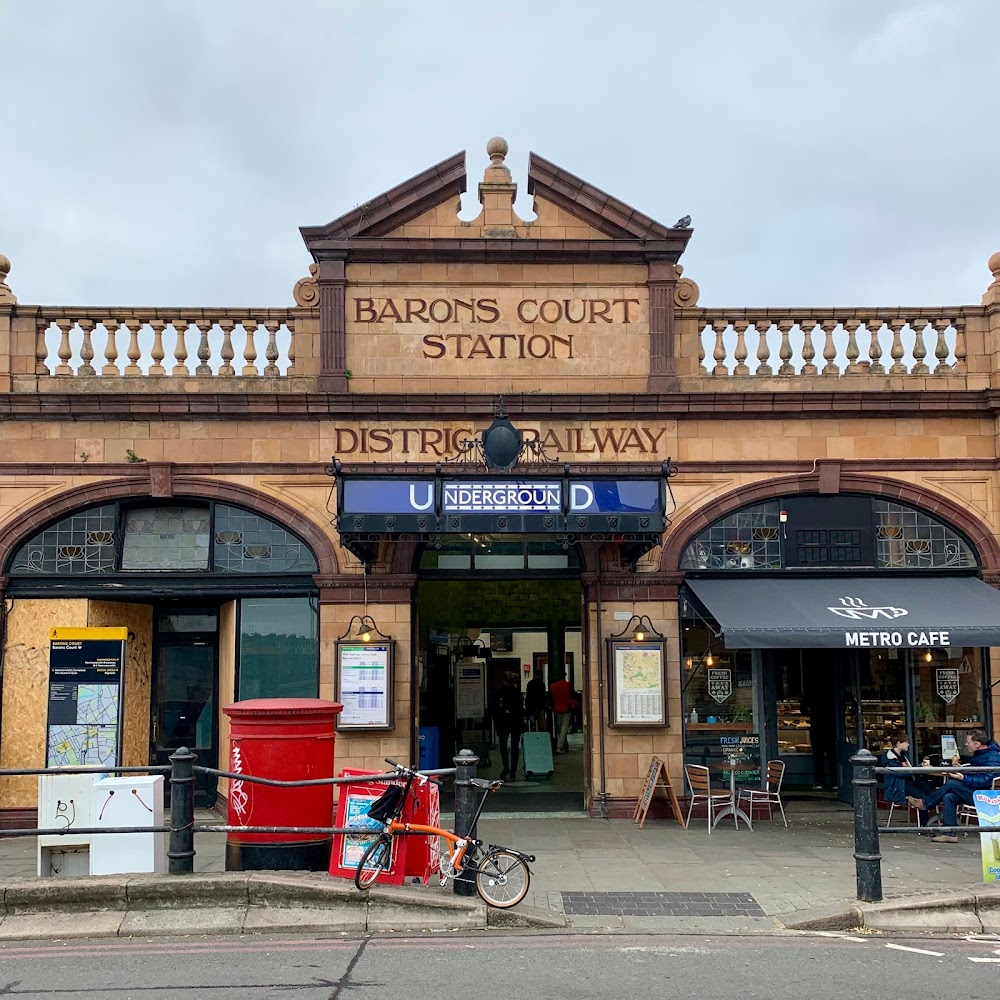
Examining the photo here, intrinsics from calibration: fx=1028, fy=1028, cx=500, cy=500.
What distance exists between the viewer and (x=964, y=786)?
11.4m

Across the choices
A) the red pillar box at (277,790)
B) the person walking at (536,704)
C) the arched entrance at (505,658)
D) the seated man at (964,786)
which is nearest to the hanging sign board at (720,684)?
the arched entrance at (505,658)

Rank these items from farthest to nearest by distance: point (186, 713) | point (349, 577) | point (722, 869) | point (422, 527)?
1. point (186, 713)
2. point (349, 577)
3. point (422, 527)
4. point (722, 869)

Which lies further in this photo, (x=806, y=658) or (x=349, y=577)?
(x=806, y=658)

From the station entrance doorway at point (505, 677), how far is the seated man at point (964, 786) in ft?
13.6

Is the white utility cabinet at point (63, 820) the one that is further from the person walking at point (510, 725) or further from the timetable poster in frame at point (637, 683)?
the person walking at point (510, 725)

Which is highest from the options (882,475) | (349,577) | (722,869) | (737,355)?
(737,355)

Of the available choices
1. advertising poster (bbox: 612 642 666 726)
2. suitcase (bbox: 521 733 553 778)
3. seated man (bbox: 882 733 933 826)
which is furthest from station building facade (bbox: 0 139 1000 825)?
suitcase (bbox: 521 733 553 778)

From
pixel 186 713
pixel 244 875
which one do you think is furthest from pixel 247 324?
pixel 244 875

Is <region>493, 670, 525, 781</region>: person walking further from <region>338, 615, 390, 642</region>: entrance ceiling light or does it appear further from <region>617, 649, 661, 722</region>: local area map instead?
<region>338, 615, 390, 642</region>: entrance ceiling light

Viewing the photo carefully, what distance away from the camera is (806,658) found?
14.7 m

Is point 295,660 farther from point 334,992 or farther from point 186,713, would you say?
point 334,992

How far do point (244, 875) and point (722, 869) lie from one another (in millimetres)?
4532

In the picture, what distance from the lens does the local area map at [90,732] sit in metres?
12.5

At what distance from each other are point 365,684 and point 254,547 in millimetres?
2241
